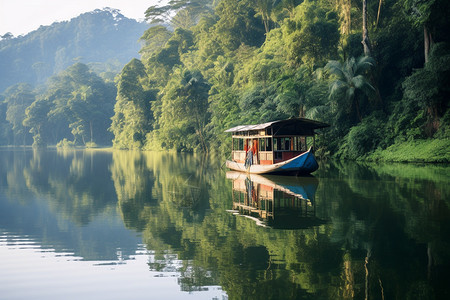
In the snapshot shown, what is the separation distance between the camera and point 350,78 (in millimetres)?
30609

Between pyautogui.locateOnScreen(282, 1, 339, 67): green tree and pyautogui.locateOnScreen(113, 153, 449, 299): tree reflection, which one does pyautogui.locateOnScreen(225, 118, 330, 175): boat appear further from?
pyautogui.locateOnScreen(282, 1, 339, 67): green tree

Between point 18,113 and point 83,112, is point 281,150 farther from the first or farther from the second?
point 18,113

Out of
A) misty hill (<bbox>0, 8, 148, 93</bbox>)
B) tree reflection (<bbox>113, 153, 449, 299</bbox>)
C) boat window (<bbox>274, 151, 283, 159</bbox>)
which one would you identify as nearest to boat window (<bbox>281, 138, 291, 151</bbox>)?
boat window (<bbox>274, 151, 283, 159</bbox>)

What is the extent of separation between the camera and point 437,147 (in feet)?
81.8

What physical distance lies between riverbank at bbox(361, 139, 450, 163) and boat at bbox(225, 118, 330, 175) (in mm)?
7058

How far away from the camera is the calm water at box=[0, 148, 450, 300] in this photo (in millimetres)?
6152

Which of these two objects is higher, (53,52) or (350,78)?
(53,52)

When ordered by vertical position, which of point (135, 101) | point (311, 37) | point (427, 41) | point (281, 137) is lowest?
point (281, 137)

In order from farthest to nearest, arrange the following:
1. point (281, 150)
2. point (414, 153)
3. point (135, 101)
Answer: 1. point (135, 101)
2. point (414, 153)
3. point (281, 150)

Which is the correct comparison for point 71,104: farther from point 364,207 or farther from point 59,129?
point 364,207

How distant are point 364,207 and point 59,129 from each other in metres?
94.2

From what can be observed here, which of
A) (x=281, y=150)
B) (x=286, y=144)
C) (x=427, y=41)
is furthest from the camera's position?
(x=427, y=41)

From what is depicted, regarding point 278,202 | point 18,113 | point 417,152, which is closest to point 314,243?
point 278,202

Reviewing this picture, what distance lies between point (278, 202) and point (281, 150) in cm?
886
